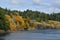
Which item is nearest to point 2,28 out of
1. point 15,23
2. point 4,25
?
point 4,25

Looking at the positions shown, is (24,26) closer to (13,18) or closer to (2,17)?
(13,18)

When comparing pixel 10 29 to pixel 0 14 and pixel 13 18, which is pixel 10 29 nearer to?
pixel 0 14

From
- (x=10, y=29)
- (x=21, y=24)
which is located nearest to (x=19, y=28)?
(x=21, y=24)

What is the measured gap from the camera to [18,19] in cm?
19150

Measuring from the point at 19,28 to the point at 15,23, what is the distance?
5.38 m

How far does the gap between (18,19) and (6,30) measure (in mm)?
37140

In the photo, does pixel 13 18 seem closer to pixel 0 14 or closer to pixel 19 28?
pixel 19 28

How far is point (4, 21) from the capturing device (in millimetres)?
156250

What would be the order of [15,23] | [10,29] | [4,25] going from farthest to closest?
1. [15,23]
2. [10,29]
3. [4,25]

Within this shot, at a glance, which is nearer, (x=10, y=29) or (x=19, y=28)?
(x=10, y=29)

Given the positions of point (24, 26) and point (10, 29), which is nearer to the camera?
point (10, 29)

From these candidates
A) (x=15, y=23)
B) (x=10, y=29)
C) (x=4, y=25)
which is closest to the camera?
(x=4, y=25)

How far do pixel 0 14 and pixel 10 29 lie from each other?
442 inches

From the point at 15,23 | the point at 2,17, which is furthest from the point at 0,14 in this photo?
the point at 15,23
